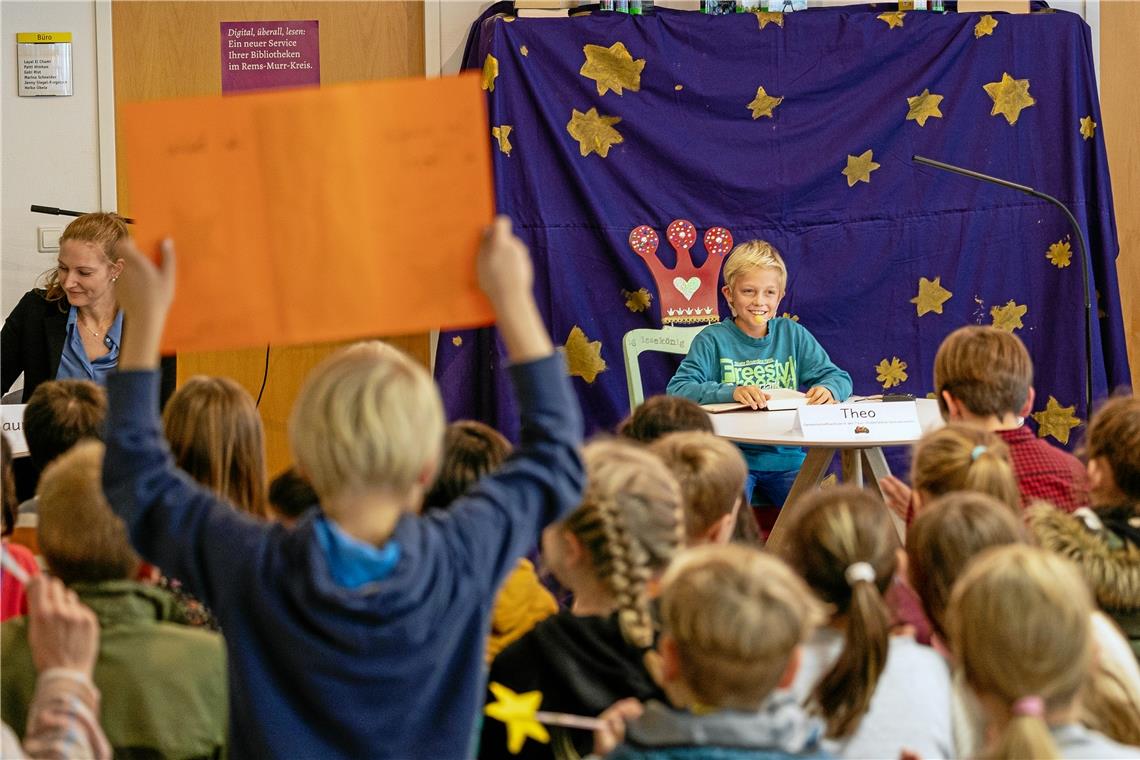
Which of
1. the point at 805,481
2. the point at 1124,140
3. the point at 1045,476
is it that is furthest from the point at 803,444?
the point at 1124,140

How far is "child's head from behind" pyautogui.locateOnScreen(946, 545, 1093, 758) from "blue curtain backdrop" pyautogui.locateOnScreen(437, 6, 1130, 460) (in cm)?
321

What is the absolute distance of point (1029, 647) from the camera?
120 cm

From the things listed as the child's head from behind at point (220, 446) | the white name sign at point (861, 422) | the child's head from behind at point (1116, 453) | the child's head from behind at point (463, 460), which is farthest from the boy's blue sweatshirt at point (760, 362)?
the child's head from behind at point (220, 446)

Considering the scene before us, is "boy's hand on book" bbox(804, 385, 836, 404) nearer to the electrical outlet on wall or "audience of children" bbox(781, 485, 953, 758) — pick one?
"audience of children" bbox(781, 485, 953, 758)

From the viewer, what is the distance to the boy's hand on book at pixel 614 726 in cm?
128

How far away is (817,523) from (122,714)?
824mm

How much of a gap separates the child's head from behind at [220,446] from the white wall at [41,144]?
3068 mm

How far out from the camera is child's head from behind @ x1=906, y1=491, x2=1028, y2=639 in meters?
1.52

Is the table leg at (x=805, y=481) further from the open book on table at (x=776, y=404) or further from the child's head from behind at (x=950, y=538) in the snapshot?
the child's head from behind at (x=950, y=538)

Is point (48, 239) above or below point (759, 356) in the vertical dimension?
above

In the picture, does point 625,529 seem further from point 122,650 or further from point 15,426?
point 15,426

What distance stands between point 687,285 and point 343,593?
11.2 feet

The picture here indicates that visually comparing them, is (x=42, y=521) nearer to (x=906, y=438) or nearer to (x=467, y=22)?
(x=906, y=438)

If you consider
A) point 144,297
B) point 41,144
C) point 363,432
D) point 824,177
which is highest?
point 41,144
